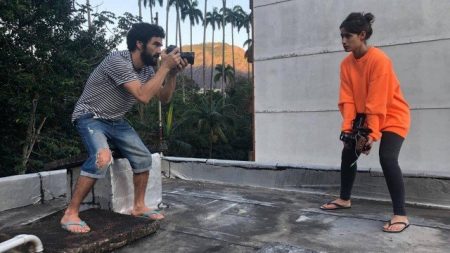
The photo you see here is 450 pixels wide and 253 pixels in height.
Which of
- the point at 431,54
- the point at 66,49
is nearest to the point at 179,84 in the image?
the point at 66,49

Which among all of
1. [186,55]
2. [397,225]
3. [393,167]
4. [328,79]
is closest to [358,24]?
[393,167]

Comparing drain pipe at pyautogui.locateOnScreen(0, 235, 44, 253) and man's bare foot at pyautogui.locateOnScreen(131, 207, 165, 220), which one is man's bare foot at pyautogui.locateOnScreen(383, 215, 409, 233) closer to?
man's bare foot at pyautogui.locateOnScreen(131, 207, 165, 220)

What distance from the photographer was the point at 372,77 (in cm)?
317

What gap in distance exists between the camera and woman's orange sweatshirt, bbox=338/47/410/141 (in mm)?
3105

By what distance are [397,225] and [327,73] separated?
5.17 m

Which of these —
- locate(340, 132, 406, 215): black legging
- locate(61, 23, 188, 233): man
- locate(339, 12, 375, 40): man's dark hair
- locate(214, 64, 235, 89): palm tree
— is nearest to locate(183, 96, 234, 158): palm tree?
locate(214, 64, 235, 89): palm tree

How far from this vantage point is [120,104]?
10.7ft

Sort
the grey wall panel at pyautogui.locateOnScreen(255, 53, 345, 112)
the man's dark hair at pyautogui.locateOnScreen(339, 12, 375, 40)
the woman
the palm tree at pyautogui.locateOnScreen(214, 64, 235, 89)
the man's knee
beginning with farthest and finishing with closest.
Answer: the palm tree at pyautogui.locateOnScreen(214, 64, 235, 89), the grey wall panel at pyautogui.locateOnScreen(255, 53, 345, 112), the man's dark hair at pyautogui.locateOnScreen(339, 12, 375, 40), the woman, the man's knee

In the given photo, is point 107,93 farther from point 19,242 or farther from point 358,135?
point 358,135

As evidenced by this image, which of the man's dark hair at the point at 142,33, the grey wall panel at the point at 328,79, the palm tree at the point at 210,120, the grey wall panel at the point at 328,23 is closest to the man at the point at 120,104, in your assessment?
the man's dark hair at the point at 142,33

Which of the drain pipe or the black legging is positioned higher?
the black legging

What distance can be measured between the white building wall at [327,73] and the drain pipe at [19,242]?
516 cm

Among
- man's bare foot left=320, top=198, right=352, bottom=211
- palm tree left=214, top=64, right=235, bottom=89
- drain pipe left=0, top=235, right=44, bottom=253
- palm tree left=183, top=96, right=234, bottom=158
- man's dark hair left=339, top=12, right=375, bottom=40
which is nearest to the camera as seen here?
drain pipe left=0, top=235, right=44, bottom=253

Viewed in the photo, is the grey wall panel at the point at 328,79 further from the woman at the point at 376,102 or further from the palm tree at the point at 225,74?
the palm tree at the point at 225,74
